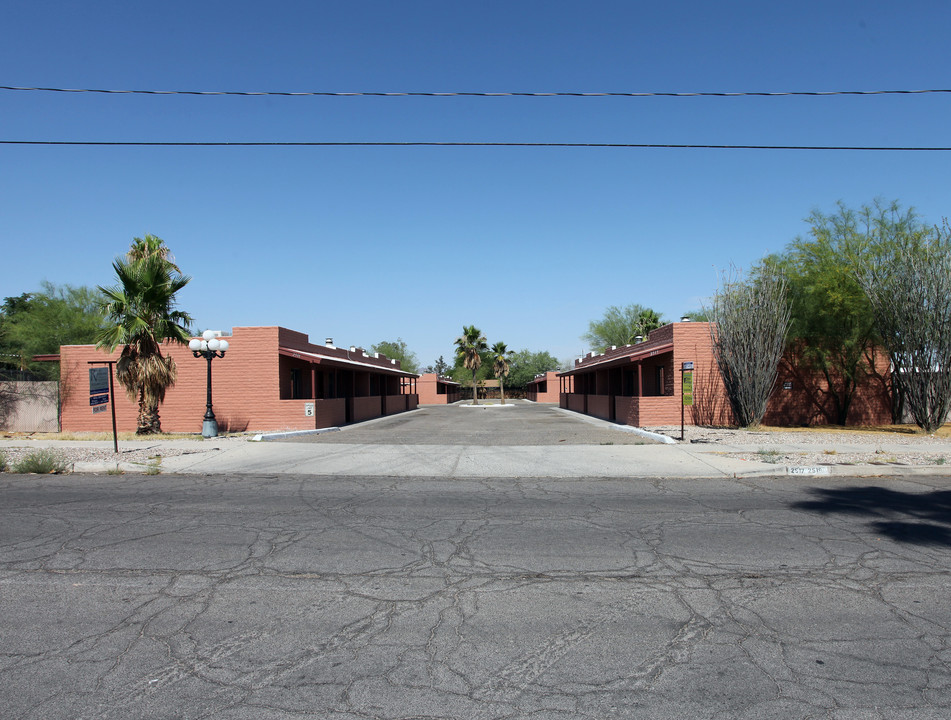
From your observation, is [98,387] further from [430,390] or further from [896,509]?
[430,390]

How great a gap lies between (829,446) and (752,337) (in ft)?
25.0

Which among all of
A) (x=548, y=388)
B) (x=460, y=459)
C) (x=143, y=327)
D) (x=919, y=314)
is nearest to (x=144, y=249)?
(x=143, y=327)

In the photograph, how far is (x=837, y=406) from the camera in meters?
26.2

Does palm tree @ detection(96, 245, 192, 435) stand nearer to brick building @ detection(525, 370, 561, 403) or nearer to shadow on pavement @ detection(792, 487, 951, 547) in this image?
shadow on pavement @ detection(792, 487, 951, 547)

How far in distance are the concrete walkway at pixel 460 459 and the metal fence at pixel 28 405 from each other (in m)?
9.29

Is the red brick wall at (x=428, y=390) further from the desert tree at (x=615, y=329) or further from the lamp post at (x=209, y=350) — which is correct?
the lamp post at (x=209, y=350)

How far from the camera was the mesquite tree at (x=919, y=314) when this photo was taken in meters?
20.4

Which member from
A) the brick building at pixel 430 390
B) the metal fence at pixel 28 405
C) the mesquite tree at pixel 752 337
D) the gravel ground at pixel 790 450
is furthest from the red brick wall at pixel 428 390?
the gravel ground at pixel 790 450

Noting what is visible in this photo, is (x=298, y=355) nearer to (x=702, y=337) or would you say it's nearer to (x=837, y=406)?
(x=702, y=337)

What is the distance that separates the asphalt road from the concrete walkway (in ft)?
11.5

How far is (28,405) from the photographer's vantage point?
2547cm

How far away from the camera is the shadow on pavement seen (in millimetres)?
6898

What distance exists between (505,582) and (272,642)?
2011mm

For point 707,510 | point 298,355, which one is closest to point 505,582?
point 707,510
